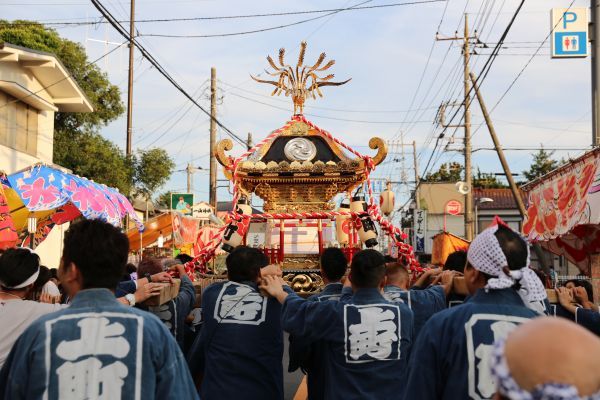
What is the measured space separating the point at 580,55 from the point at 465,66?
15.0m

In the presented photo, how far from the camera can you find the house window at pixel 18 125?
1734cm

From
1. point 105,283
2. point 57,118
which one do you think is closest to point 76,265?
point 105,283

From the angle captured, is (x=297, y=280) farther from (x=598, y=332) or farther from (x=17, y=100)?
(x=17, y=100)

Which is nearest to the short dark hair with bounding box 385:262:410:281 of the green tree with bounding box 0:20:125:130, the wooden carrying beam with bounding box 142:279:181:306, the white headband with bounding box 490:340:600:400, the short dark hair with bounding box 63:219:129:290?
the wooden carrying beam with bounding box 142:279:181:306

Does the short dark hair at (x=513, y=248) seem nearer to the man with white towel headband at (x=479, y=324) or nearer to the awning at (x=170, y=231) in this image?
the man with white towel headband at (x=479, y=324)

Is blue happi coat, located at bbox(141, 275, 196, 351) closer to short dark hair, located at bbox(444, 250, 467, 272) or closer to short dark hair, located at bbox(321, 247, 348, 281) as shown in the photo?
short dark hair, located at bbox(321, 247, 348, 281)

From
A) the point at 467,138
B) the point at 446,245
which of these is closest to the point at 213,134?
the point at 467,138

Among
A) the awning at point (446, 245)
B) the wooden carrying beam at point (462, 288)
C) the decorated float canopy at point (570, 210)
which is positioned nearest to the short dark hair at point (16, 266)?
the wooden carrying beam at point (462, 288)

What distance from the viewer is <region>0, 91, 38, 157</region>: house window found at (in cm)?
1734

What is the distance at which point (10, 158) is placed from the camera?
1744 centimetres

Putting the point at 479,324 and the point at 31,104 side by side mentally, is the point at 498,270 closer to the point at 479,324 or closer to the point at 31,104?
the point at 479,324

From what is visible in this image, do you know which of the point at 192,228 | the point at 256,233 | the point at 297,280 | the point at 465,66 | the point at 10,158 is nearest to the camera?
the point at 297,280

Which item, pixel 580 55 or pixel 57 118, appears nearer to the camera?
pixel 580 55

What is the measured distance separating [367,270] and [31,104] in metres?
16.9
